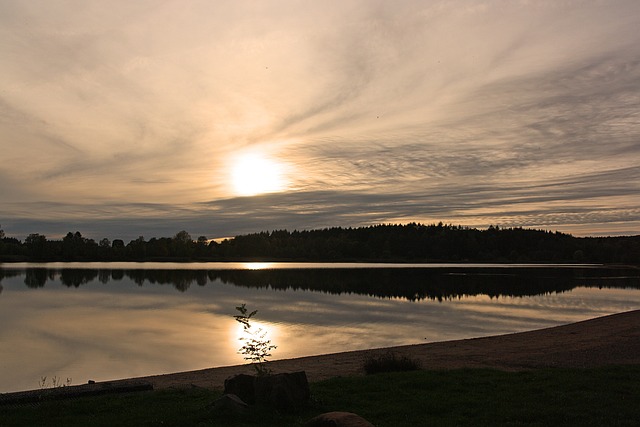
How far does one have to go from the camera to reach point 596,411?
7.71 m

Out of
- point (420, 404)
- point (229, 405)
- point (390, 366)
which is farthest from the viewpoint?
point (390, 366)

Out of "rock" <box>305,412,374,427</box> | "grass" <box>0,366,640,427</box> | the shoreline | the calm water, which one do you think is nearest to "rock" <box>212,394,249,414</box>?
"grass" <box>0,366,640,427</box>

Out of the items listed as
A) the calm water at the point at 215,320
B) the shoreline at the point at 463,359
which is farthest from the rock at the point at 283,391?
the calm water at the point at 215,320

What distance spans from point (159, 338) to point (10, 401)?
12.8m

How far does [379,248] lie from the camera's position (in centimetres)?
15150

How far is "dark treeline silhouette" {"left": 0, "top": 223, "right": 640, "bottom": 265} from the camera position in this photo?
134250 mm

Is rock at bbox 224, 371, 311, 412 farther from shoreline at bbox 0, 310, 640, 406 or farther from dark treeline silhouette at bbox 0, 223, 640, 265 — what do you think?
dark treeline silhouette at bbox 0, 223, 640, 265

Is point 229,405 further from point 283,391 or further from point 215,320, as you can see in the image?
point 215,320

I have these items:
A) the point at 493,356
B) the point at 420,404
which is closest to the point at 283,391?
the point at 420,404

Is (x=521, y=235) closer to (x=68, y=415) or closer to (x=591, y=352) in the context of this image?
(x=591, y=352)

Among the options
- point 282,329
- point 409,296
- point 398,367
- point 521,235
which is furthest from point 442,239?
point 398,367

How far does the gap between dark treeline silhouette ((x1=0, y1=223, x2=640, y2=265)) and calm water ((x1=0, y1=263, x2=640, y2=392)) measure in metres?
96.0

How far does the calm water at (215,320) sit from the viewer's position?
1712 cm

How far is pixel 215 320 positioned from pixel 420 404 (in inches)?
768
